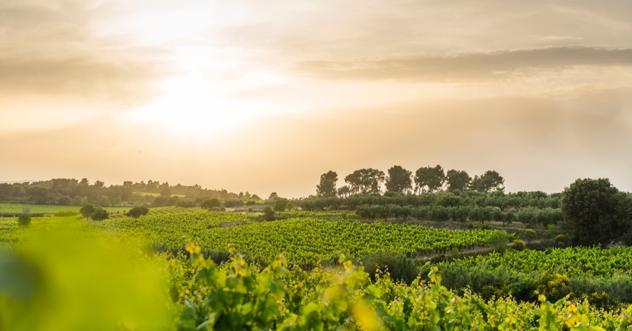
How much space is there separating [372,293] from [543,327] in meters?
2.23

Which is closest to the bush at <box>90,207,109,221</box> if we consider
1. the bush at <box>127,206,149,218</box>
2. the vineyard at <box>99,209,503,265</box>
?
the bush at <box>127,206,149,218</box>

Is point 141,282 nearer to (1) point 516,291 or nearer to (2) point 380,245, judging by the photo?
(1) point 516,291

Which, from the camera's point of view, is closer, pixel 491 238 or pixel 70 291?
pixel 70 291

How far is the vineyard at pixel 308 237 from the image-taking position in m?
43.8

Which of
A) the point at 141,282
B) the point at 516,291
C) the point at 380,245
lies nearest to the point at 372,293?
the point at 141,282

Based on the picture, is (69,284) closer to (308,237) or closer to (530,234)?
(308,237)

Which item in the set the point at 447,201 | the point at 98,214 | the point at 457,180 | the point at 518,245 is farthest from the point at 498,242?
the point at 457,180

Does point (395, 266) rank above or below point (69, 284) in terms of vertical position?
below

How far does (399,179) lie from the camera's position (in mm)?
130250

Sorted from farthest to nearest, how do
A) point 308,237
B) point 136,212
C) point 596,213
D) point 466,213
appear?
point 136,212
point 466,213
point 596,213
point 308,237

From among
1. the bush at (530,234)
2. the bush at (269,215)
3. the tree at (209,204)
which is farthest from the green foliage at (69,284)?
the tree at (209,204)

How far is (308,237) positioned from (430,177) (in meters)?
77.6

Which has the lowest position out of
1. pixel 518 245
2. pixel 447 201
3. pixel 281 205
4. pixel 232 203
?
pixel 518 245

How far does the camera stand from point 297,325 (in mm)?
2797
